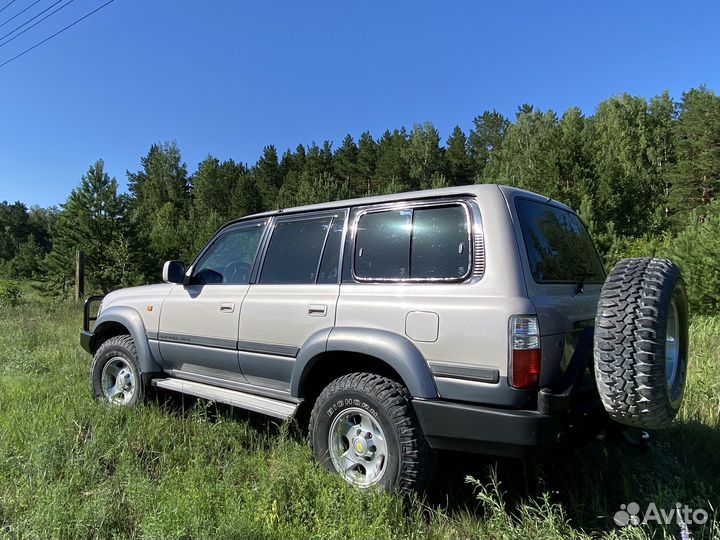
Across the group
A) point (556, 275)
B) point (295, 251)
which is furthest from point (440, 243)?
point (295, 251)

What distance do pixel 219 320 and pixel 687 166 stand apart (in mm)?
41694

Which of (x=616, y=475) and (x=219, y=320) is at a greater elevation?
(x=219, y=320)

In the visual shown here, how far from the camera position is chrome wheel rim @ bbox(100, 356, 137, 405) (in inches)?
184

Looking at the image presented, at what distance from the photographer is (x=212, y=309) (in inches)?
158

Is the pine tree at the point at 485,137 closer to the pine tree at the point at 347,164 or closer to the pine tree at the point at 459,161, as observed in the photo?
the pine tree at the point at 459,161

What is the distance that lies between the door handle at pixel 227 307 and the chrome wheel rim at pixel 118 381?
143 cm

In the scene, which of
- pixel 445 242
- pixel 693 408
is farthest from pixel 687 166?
pixel 445 242

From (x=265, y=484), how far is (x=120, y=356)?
250 cm

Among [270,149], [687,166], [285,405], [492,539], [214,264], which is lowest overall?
[492,539]

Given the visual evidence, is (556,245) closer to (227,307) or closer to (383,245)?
(383,245)

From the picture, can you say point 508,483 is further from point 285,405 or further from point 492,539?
point 285,405

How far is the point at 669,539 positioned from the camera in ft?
8.13

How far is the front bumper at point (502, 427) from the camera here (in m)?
2.42

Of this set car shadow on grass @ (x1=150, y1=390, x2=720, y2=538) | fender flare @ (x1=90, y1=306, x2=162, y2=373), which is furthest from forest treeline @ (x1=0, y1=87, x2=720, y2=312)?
fender flare @ (x1=90, y1=306, x2=162, y2=373)
